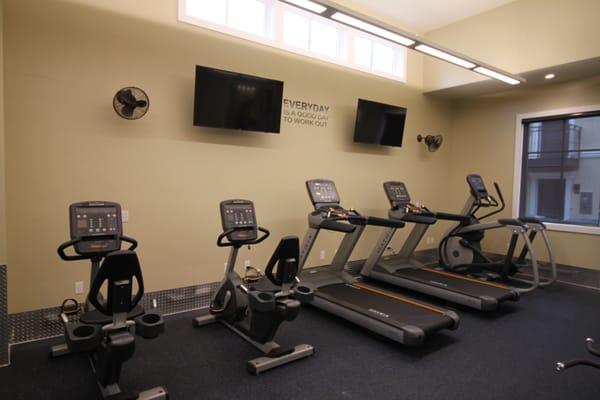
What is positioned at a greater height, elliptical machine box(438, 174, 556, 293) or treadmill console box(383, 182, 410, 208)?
treadmill console box(383, 182, 410, 208)

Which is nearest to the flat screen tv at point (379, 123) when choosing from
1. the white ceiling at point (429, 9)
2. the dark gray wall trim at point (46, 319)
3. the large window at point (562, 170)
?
the white ceiling at point (429, 9)

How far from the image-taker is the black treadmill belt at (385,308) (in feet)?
11.8

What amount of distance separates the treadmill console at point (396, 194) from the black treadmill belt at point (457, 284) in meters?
1.03

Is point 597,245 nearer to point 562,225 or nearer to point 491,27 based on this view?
point 562,225

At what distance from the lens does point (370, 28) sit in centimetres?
396

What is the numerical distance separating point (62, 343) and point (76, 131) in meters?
2.02

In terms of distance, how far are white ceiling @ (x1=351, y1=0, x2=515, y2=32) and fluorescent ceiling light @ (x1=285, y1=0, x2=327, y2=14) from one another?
8.69ft

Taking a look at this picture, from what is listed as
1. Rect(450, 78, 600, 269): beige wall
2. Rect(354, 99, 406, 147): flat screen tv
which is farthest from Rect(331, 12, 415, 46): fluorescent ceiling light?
Rect(450, 78, 600, 269): beige wall

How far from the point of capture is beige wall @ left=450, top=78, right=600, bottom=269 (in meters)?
5.84

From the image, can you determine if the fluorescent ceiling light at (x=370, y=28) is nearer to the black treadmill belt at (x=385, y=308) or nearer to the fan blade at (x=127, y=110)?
A: the fan blade at (x=127, y=110)

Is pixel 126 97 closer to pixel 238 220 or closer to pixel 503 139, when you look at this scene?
pixel 238 220

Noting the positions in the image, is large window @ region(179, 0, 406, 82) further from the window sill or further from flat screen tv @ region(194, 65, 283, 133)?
the window sill

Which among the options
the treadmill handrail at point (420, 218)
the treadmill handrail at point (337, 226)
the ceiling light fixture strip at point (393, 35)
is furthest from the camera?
the treadmill handrail at point (420, 218)

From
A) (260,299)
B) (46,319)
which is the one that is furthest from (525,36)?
(46,319)
